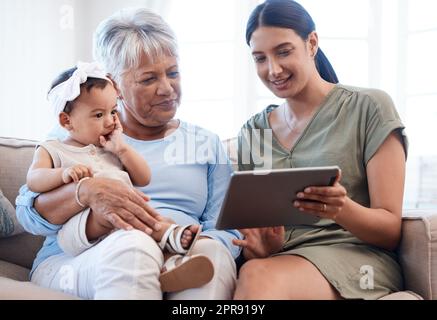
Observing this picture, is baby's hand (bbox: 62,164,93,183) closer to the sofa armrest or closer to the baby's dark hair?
the baby's dark hair

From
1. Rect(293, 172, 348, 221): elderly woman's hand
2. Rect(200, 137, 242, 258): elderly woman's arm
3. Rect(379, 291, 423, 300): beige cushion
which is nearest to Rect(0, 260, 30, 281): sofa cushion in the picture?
Rect(200, 137, 242, 258): elderly woman's arm

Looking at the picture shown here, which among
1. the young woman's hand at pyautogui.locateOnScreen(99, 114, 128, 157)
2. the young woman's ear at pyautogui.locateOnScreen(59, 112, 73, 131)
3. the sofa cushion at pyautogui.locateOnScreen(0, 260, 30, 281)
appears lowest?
the sofa cushion at pyautogui.locateOnScreen(0, 260, 30, 281)

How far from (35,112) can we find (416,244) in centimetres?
273

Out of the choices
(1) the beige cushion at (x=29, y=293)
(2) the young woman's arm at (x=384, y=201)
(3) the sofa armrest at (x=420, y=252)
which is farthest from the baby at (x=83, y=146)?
(3) the sofa armrest at (x=420, y=252)

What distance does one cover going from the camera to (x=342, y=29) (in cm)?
407

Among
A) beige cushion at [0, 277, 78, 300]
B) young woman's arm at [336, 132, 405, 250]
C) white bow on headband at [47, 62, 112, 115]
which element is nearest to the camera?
beige cushion at [0, 277, 78, 300]

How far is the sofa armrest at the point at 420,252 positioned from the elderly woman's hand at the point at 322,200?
9.1 inches

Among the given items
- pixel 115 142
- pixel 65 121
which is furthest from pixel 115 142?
pixel 65 121

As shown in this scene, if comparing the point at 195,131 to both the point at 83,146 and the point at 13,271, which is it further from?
the point at 13,271

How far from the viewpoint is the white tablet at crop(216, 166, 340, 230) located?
1200mm

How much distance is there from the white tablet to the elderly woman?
0.11m

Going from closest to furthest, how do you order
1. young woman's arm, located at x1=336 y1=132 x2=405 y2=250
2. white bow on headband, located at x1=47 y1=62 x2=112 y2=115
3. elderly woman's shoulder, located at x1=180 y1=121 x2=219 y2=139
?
young woman's arm, located at x1=336 y1=132 x2=405 y2=250 < white bow on headband, located at x1=47 y1=62 x2=112 y2=115 < elderly woman's shoulder, located at x1=180 y1=121 x2=219 y2=139
